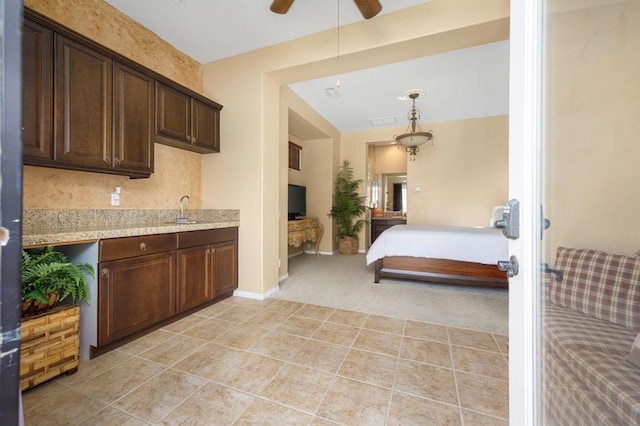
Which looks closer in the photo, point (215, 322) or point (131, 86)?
point (131, 86)

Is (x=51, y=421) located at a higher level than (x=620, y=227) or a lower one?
lower

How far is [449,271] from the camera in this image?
3.36m

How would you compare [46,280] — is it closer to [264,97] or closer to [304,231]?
[264,97]

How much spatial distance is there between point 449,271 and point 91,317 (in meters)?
3.58

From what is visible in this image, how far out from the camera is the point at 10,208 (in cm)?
32

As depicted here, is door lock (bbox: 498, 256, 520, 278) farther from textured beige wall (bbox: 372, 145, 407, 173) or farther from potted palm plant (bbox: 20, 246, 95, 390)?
textured beige wall (bbox: 372, 145, 407, 173)

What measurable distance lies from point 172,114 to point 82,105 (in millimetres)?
753

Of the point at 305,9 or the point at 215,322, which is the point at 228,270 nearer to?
the point at 215,322

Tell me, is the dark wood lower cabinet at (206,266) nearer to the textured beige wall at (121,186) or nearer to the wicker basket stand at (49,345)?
the textured beige wall at (121,186)

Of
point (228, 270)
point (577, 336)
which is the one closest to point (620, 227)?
point (577, 336)

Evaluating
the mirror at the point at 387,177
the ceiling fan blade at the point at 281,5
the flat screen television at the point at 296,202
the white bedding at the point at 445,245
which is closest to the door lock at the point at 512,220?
the ceiling fan blade at the point at 281,5

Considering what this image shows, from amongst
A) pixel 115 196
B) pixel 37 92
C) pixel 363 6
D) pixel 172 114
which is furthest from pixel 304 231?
pixel 37 92

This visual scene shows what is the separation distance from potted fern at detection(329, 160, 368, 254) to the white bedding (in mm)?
2107

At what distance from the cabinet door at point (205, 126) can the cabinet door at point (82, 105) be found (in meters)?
0.80
